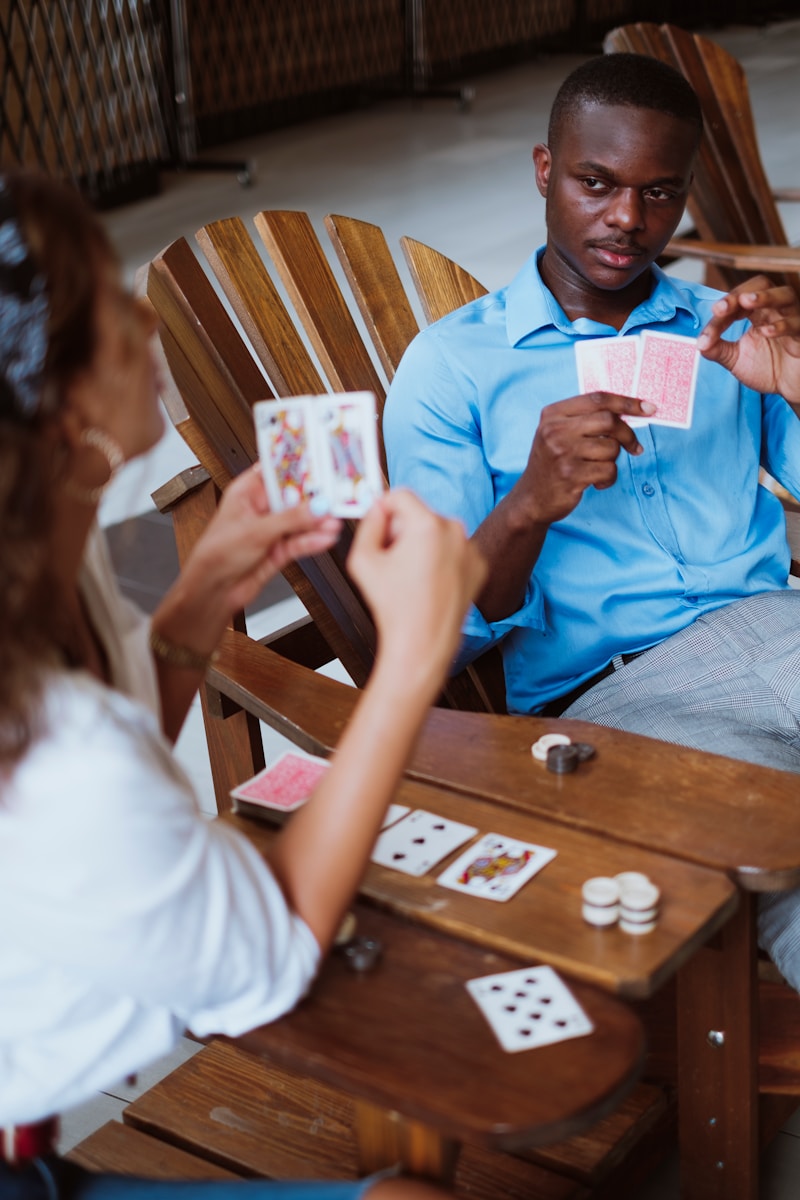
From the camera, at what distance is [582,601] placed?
2029 millimetres

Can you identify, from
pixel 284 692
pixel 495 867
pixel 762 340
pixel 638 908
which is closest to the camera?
pixel 638 908

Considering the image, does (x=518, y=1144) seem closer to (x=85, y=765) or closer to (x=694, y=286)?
(x=85, y=765)

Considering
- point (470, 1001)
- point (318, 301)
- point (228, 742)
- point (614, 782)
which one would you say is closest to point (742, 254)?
point (318, 301)

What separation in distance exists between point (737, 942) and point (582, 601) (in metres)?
0.67

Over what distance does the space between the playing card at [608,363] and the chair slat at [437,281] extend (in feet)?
2.01

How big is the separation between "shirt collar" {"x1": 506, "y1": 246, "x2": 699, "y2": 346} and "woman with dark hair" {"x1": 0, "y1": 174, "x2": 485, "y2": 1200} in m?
0.97

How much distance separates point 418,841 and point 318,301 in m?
1.18

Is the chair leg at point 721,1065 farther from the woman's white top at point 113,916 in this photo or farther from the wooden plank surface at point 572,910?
the woman's white top at point 113,916

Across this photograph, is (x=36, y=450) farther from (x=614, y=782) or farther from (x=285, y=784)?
(x=614, y=782)

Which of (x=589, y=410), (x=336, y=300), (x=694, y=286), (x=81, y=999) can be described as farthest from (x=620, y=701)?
(x=81, y=999)

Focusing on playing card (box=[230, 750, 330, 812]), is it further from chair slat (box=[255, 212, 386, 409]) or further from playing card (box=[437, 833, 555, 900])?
chair slat (box=[255, 212, 386, 409])

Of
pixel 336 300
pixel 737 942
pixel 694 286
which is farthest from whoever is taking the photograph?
pixel 336 300

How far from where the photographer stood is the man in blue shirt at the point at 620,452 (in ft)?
6.46

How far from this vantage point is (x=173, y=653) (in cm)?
135
